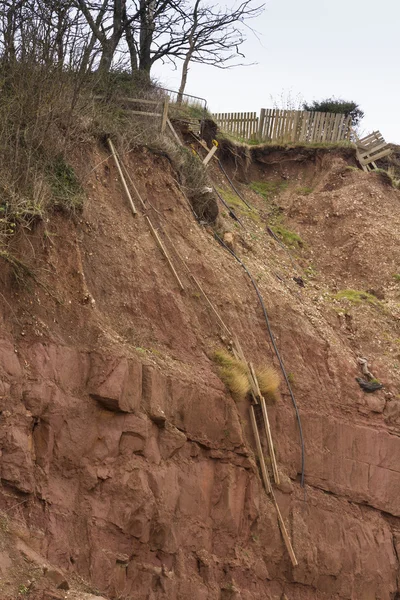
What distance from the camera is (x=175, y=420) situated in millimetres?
13562

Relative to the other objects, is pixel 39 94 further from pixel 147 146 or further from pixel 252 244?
pixel 252 244

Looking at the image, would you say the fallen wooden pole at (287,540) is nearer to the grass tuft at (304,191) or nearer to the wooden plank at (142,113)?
the wooden plank at (142,113)

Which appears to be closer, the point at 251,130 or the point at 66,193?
the point at 66,193

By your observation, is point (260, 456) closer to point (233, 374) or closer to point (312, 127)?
point (233, 374)

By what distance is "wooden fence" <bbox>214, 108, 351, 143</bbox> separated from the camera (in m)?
25.1

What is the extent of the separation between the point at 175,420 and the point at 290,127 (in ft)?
44.8

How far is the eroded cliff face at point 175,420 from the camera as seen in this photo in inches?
463

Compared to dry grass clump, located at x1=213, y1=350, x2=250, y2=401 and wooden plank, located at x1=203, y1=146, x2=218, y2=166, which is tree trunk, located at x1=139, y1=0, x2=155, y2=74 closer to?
wooden plank, located at x1=203, y1=146, x2=218, y2=166

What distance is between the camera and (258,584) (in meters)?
13.8

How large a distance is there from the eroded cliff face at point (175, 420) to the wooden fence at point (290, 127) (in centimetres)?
662

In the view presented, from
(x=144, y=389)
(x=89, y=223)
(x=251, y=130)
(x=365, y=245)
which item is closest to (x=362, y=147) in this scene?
(x=251, y=130)

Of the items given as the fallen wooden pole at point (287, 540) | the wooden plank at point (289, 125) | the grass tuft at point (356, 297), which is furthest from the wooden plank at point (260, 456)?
the wooden plank at point (289, 125)

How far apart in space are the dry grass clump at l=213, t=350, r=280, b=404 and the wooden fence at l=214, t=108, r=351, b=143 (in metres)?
10.9

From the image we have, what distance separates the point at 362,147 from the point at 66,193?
44.4 feet
